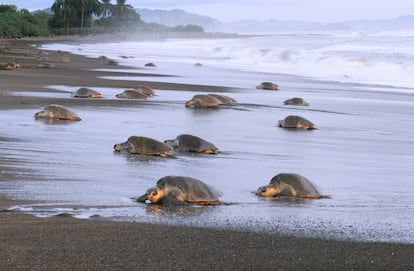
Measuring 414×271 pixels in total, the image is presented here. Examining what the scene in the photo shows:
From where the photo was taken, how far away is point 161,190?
6113 mm

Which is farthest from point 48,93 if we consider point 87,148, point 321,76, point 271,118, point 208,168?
point 321,76

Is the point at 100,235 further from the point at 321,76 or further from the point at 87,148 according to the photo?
the point at 321,76

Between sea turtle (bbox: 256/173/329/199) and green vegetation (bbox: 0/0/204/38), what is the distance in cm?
5956

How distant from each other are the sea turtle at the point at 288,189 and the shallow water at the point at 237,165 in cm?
13

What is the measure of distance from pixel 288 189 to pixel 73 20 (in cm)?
10284

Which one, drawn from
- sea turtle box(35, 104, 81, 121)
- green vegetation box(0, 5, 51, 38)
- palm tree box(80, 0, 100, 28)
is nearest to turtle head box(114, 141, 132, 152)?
sea turtle box(35, 104, 81, 121)

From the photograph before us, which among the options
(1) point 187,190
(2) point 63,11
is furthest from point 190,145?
(2) point 63,11

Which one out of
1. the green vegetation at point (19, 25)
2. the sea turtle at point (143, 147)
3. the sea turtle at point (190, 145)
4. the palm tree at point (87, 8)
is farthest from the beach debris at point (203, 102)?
the palm tree at point (87, 8)

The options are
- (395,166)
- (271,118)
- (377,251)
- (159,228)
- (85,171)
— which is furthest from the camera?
(271,118)

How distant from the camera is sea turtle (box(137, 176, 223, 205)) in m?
6.10

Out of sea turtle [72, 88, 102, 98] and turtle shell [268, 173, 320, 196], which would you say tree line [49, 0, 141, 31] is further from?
turtle shell [268, 173, 320, 196]

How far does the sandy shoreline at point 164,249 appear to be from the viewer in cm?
423

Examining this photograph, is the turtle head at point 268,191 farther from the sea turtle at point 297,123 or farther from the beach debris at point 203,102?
the beach debris at point 203,102

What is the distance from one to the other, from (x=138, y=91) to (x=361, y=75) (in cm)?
1413
